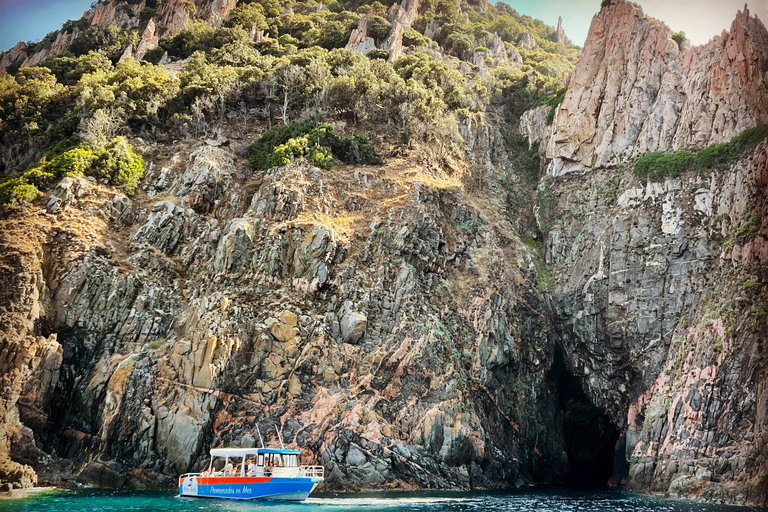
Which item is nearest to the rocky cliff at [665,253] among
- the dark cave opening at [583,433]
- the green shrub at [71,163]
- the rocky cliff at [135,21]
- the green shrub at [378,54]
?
the dark cave opening at [583,433]

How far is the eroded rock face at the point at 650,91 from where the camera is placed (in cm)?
5197

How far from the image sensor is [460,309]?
49.8m

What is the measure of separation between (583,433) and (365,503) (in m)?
30.4

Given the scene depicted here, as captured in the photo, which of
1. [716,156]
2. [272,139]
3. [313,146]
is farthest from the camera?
[272,139]

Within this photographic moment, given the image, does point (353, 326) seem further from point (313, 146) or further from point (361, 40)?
point (361, 40)

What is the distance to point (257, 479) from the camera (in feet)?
115

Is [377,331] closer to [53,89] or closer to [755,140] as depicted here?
[755,140]

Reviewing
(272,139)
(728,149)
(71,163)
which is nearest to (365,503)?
(71,163)

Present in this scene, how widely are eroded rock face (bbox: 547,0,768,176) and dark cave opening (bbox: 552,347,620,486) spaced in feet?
66.3

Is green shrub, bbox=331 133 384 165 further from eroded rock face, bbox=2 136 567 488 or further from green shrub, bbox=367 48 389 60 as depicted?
green shrub, bbox=367 48 389 60

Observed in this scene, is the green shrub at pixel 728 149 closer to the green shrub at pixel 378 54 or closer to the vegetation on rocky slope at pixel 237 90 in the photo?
the vegetation on rocky slope at pixel 237 90

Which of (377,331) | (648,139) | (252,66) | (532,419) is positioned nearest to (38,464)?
(377,331)

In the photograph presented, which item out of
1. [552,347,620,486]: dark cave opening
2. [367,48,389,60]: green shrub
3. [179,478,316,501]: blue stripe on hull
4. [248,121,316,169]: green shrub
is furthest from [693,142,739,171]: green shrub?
[367,48,389,60]: green shrub

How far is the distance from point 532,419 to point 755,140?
27.1m
